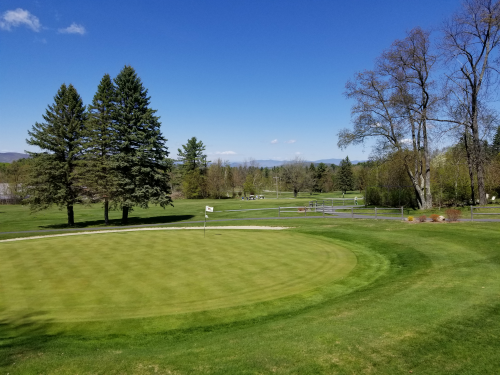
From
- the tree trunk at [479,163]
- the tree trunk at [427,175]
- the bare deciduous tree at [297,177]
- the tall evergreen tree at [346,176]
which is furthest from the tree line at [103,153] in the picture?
the tall evergreen tree at [346,176]

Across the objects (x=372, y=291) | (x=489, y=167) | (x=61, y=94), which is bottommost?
(x=372, y=291)

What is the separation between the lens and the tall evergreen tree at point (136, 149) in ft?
115

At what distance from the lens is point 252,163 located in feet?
560

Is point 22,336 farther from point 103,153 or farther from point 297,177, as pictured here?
point 297,177

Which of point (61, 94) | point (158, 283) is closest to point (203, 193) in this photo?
point (61, 94)

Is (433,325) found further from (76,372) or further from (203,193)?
(203,193)

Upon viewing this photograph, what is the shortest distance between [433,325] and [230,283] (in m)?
5.88

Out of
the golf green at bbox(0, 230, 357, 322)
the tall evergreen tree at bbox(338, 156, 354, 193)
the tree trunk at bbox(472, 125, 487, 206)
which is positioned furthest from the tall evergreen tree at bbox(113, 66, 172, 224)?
the tall evergreen tree at bbox(338, 156, 354, 193)

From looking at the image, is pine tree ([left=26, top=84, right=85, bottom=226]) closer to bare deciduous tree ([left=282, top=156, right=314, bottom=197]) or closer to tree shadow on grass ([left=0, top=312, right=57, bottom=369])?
tree shadow on grass ([left=0, top=312, right=57, bottom=369])

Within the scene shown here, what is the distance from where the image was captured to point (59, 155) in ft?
119

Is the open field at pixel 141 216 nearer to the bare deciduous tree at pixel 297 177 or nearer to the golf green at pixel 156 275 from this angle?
the golf green at pixel 156 275

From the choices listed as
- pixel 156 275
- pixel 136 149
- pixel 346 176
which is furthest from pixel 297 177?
pixel 156 275

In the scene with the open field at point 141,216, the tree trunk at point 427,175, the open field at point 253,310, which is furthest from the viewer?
the open field at point 141,216

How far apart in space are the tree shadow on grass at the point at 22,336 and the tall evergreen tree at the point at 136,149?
89.8 ft
